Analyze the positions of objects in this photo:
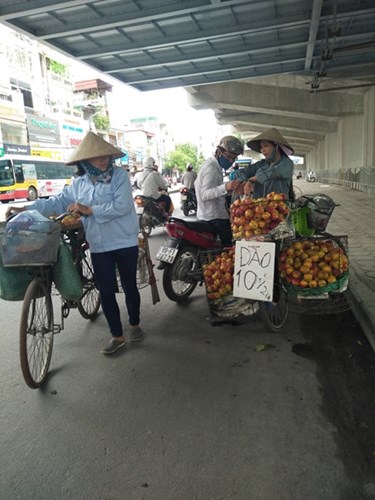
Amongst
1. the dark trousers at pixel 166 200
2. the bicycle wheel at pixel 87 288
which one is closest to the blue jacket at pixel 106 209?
the bicycle wheel at pixel 87 288

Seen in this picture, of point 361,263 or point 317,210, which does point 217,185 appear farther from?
point 361,263

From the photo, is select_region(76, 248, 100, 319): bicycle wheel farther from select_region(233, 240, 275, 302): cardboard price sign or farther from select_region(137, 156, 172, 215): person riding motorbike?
select_region(137, 156, 172, 215): person riding motorbike

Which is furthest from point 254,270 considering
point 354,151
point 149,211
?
point 354,151

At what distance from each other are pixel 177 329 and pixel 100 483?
209cm

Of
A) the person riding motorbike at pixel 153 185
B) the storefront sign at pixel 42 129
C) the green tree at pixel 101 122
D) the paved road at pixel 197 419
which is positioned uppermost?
the green tree at pixel 101 122

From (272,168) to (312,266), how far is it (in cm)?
111

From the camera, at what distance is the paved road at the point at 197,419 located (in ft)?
6.77

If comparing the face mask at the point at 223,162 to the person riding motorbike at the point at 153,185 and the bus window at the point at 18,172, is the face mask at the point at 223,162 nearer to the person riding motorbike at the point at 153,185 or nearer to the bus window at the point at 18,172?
the person riding motorbike at the point at 153,185

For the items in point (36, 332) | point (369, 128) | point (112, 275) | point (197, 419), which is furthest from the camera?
point (369, 128)

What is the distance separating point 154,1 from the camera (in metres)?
7.02

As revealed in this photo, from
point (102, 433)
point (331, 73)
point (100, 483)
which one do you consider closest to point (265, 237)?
point (102, 433)

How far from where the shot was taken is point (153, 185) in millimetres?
9914

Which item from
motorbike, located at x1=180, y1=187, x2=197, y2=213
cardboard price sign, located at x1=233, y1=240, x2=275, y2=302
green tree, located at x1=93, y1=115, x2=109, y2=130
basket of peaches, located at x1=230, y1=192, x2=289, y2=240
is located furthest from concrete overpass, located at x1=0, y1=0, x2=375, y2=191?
green tree, located at x1=93, y1=115, x2=109, y2=130

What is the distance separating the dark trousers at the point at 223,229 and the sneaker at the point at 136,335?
1708mm
